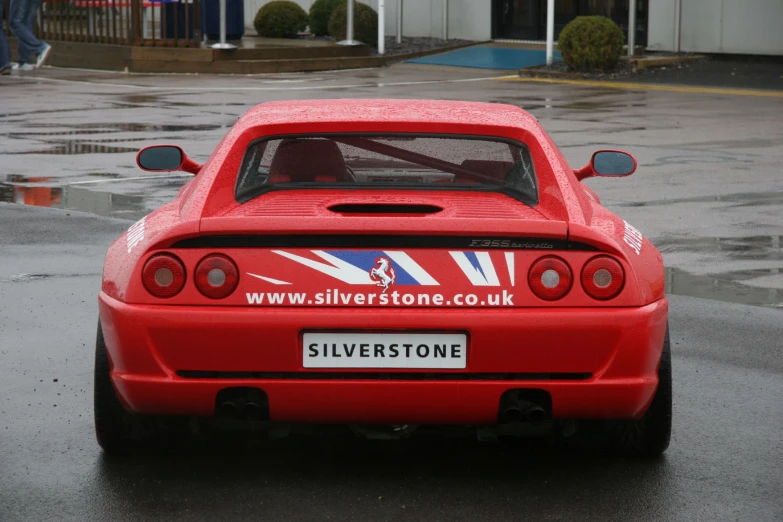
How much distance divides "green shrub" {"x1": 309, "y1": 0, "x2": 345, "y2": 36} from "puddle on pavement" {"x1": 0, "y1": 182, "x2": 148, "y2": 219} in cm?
2527

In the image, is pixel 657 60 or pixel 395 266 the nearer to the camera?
pixel 395 266

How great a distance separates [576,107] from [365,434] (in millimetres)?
17018

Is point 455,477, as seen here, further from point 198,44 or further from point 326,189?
point 198,44

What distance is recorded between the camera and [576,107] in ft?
68.9

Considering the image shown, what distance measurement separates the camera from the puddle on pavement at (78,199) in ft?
35.5

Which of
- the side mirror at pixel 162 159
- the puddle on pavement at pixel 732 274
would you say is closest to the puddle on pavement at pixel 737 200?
the puddle on pavement at pixel 732 274

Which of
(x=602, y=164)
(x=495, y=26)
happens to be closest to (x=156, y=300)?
(x=602, y=164)

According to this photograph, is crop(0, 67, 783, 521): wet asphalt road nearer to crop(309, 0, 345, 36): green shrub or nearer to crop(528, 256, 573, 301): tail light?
crop(528, 256, 573, 301): tail light

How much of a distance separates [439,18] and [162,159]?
31.5 metres

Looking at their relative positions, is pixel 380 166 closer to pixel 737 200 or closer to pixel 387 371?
pixel 387 371

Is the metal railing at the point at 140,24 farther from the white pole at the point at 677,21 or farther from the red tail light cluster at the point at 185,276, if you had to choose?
the red tail light cluster at the point at 185,276

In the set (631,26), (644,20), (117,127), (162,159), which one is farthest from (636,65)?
(162,159)

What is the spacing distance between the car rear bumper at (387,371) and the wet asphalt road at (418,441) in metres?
0.29

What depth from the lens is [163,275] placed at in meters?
4.25
